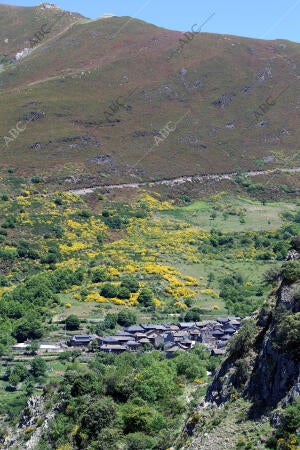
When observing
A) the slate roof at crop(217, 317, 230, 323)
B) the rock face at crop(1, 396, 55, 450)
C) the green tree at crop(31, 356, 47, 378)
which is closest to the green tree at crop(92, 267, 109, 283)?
the slate roof at crop(217, 317, 230, 323)

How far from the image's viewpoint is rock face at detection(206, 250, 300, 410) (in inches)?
987

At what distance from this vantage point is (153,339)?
236 feet

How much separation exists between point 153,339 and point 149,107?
97.9 meters

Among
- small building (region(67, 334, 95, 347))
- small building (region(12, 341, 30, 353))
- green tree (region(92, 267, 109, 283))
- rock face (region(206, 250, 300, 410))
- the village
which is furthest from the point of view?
green tree (region(92, 267, 109, 283))

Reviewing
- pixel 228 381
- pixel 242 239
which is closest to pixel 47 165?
pixel 242 239

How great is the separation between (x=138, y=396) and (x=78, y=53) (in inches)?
6326

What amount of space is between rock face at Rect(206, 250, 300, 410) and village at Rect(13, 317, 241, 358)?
37540 mm

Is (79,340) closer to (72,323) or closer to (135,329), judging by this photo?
(72,323)

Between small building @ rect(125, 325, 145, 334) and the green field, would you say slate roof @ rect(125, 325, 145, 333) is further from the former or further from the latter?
the green field

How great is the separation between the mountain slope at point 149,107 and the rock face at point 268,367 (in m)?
102

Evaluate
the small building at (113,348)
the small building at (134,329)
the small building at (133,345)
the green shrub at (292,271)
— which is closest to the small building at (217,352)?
the small building at (133,345)

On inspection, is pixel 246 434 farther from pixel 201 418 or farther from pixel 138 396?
pixel 138 396

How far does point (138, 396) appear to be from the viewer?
124 feet

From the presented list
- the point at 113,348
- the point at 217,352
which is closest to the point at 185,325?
the point at 113,348
